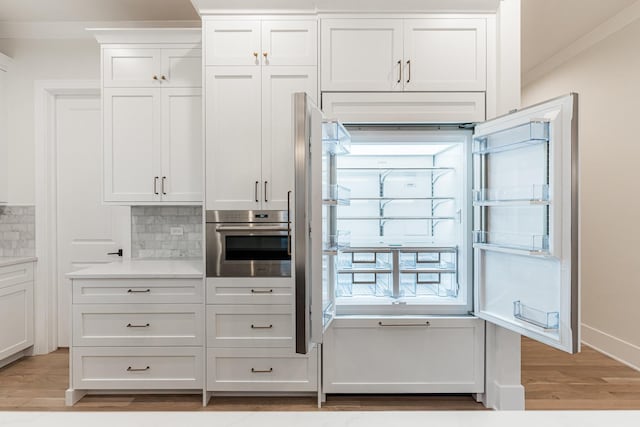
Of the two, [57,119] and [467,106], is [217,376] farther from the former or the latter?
[57,119]

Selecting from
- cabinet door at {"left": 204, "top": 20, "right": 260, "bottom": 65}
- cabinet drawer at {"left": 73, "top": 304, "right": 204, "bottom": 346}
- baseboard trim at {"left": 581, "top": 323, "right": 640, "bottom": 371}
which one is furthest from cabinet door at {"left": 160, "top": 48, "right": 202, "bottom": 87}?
baseboard trim at {"left": 581, "top": 323, "right": 640, "bottom": 371}

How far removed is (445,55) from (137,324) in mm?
2592

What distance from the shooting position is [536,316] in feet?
6.59

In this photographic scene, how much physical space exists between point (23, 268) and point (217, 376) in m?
1.99

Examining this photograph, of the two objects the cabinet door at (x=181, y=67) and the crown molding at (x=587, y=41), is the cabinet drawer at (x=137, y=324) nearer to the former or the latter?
the cabinet door at (x=181, y=67)

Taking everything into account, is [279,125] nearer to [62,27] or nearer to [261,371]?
[261,371]

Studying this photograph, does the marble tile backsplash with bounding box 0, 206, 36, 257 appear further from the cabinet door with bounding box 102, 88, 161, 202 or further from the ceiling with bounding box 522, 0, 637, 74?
the ceiling with bounding box 522, 0, 637, 74

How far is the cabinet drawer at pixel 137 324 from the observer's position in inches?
95.9

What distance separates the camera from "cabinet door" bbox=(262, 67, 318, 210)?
2.39 m

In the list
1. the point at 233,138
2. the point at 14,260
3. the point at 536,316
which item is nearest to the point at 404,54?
the point at 233,138

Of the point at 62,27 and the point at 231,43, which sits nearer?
the point at 231,43

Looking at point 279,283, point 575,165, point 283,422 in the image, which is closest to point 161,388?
point 279,283

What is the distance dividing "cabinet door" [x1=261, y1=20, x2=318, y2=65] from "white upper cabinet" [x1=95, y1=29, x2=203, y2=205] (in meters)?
0.59

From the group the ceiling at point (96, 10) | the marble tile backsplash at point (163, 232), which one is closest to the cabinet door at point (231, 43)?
the ceiling at point (96, 10)
